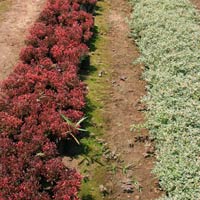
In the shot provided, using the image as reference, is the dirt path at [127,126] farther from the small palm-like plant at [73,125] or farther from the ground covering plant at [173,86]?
the small palm-like plant at [73,125]

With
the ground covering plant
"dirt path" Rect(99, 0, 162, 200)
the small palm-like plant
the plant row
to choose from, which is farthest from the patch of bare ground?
the small palm-like plant

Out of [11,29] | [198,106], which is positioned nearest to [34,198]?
[198,106]

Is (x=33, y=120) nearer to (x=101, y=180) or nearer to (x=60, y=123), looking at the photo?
(x=60, y=123)

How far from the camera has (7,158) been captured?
9.92 metres

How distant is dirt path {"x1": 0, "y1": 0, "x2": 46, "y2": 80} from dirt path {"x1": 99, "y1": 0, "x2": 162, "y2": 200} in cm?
336

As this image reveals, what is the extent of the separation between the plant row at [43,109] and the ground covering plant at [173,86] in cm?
217

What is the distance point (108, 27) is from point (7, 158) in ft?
A: 32.0

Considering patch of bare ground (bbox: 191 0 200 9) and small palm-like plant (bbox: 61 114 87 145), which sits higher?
patch of bare ground (bbox: 191 0 200 9)

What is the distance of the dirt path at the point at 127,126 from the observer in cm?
1051

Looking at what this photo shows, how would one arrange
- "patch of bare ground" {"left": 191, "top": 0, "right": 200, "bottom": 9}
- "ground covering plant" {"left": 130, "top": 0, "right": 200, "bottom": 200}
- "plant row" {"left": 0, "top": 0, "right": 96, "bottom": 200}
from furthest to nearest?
"patch of bare ground" {"left": 191, "top": 0, "right": 200, "bottom": 9}, "ground covering plant" {"left": 130, "top": 0, "right": 200, "bottom": 200}, "plant row" {"left": 0, "top": 0, "right": 96, "bottom": 200}

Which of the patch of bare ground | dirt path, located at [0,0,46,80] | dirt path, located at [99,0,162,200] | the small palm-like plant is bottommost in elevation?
dirt path, located at [99,0,162,200]

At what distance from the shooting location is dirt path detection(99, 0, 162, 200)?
10.5 metres

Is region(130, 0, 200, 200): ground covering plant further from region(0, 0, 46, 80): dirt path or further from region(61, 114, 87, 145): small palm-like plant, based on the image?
region(0, 0, 46, 80): dirt path

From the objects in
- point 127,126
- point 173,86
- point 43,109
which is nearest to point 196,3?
point 173,86
